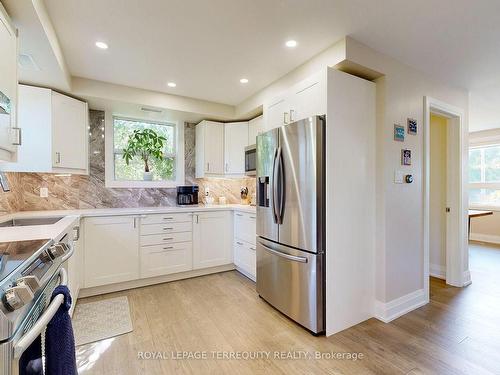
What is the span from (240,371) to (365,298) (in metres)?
1.31

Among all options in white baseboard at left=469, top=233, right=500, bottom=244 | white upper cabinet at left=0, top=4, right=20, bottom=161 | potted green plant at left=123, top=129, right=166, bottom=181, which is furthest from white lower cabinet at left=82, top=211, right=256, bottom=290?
white baseboard at left=469, top=233, right=500, bottom=244

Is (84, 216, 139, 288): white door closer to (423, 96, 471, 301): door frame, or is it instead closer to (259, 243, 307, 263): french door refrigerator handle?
(259, 243, 307, 263): french door refrigerator handle

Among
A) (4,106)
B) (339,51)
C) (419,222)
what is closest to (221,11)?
(339,51)

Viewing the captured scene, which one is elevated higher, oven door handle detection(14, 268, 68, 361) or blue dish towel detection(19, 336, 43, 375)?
oven door handle detection(14, 268, 68, 361)

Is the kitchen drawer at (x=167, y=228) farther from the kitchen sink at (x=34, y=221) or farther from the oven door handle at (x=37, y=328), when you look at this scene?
the oven door handle at (x=37, y=328)

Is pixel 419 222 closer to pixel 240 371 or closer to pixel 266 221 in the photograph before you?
pixel 266 221

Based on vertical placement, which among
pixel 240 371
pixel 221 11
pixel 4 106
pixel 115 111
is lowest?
pixel 240 371

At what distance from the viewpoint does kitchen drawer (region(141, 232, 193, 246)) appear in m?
3.01

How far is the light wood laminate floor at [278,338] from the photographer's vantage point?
1681mm

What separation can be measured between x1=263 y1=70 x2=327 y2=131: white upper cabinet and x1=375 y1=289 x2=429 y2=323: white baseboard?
186 cm

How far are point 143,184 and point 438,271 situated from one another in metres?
4.33

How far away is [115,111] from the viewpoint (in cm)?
340

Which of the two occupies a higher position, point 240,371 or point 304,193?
point 304,193

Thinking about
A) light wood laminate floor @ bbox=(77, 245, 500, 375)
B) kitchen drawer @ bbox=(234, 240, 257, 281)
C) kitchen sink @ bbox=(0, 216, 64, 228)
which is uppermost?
kitchen sink @ bbox=(0, 216, 64, 228)
